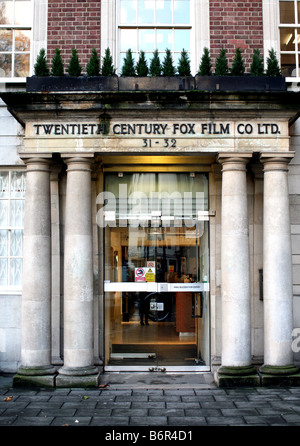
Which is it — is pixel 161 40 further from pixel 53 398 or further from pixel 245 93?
pixel 53 398

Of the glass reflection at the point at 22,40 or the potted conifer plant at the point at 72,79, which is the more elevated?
the glass reflection at the point at 22,40

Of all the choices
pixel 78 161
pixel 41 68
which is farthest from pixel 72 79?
pixel 78 161

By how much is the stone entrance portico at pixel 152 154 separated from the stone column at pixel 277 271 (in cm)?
2

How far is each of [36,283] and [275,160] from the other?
15.4 feet

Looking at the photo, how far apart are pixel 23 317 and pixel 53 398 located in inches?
59.6

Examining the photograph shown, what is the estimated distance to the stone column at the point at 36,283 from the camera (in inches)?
316

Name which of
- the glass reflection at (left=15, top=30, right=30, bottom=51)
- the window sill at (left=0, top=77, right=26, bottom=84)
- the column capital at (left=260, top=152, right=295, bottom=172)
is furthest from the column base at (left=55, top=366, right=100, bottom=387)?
the glass reflection at (left=15, top=30, right=30, bottom=51)

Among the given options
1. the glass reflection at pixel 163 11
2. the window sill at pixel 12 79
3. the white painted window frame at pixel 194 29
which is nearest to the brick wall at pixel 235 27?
the white painted window frame at pixel 194 29

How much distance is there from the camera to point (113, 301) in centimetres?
928

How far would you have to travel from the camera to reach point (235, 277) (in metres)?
8.06

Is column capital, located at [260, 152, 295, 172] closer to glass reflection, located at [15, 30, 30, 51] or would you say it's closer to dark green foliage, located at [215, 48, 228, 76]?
dark green foliage, located at [215, 48, 228, 76]

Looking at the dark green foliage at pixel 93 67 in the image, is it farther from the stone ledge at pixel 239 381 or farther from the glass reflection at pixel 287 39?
the stone ledge at pixel 239 381

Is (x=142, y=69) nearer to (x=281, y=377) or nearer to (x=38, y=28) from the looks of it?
(x=38, y=28)
